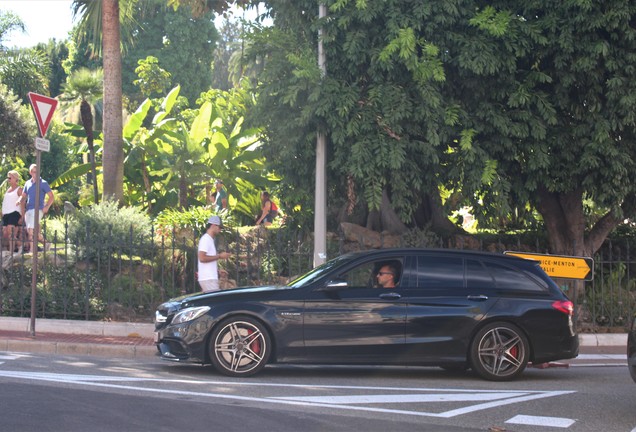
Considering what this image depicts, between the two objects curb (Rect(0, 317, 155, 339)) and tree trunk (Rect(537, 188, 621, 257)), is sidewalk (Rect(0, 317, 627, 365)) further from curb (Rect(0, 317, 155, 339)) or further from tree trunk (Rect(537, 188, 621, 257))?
tree trunk (Rect(537, 188, 621, 257))

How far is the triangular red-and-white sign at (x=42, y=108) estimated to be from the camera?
12508 mm

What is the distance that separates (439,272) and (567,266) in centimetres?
317

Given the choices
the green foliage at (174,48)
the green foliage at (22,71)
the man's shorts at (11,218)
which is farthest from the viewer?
the green foliage at (174,48)

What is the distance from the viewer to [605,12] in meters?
13.1

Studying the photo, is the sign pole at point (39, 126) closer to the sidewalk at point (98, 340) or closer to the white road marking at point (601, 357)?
the sidewalk at point (98, 340)

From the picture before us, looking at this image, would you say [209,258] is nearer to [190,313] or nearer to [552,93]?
[190,313]

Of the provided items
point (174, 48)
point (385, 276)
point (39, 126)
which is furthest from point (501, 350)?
point (174, 48)

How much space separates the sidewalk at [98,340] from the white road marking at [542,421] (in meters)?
4.56

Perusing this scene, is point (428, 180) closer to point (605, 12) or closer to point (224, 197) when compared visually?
point (605, 12)

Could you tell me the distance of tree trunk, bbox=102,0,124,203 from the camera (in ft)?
57.9

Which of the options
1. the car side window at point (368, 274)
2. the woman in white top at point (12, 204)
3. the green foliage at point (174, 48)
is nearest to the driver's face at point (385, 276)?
the car side window at point (368, 274)

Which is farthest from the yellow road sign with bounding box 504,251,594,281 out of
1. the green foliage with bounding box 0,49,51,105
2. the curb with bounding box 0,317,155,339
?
the green foliage with bounding box 0,49,51,105

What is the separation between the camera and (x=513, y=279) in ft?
34.0

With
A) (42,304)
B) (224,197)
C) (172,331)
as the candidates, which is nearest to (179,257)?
(42,304)
